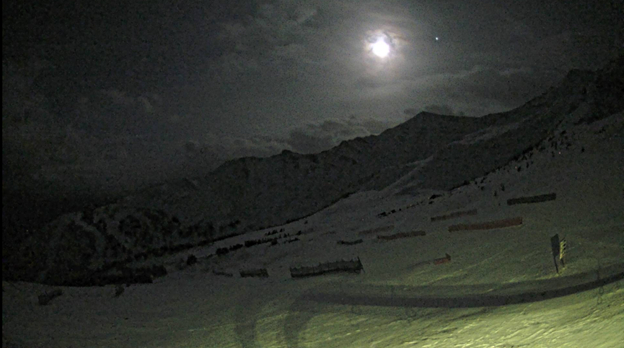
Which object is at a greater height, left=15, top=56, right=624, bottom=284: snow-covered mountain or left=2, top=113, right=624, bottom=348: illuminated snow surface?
left=15, top=56, right=624, bottom=284: snow-covered mountain

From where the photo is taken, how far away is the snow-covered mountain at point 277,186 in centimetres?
5484

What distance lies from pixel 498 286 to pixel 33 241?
106 meters

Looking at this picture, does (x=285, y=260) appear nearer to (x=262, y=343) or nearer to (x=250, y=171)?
(x=262, y=343)

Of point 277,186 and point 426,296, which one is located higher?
point 277,186

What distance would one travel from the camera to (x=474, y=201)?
2028 cm

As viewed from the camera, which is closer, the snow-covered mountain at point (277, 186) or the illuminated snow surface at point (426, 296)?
the illuminated snow surface at point (426, 296)

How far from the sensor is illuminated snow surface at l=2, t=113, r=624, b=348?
6625 mm

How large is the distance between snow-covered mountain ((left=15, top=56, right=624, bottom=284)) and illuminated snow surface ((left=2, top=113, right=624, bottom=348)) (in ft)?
107

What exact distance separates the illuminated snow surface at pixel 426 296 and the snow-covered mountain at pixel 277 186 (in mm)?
32587

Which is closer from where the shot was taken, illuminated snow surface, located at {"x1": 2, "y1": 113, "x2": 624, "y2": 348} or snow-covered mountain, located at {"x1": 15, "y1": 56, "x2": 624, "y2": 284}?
illuminated snow surface, located at {"x1": 2, "y1": 113, "x2": 624, "y2": 348}

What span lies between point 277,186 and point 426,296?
9997 cm

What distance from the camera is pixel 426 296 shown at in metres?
9.15

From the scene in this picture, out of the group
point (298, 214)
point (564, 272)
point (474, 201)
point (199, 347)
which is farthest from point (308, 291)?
point (298, 214)

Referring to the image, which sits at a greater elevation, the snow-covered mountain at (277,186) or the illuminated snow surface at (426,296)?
the snow-covered mountain at (277,186)
